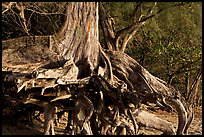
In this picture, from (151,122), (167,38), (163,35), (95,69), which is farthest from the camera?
(167,38)

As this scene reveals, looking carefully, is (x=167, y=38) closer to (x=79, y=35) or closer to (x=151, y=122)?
(x=151, y=122)

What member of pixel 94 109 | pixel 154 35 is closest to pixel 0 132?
pixel 94 109

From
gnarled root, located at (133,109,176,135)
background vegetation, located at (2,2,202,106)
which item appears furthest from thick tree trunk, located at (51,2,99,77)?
background vegetation, located at (2,2,202,106)

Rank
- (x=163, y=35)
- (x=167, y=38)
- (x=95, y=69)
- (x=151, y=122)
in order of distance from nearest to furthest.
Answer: (x=95, y=69) < (x=151, y=122) < (x=163, y=35) < (x=167, y=38)

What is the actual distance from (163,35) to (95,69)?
7.49 metres

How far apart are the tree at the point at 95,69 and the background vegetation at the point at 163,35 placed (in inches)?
123

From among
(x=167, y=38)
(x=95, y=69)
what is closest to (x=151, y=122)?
(x=95, y=69)

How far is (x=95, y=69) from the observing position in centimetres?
1057

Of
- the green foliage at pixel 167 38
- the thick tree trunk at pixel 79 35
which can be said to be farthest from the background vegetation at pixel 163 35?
the thick tree trunk at pixel 79 35

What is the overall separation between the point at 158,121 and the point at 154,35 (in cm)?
693

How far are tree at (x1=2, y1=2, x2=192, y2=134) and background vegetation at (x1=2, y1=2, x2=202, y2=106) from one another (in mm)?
3123

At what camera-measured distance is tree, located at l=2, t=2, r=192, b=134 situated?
10086 millimetres

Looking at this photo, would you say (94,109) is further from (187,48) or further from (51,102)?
(187,48)

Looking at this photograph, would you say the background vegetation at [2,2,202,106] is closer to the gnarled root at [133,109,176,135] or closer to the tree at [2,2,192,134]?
the tree at [2,2,192,134]
